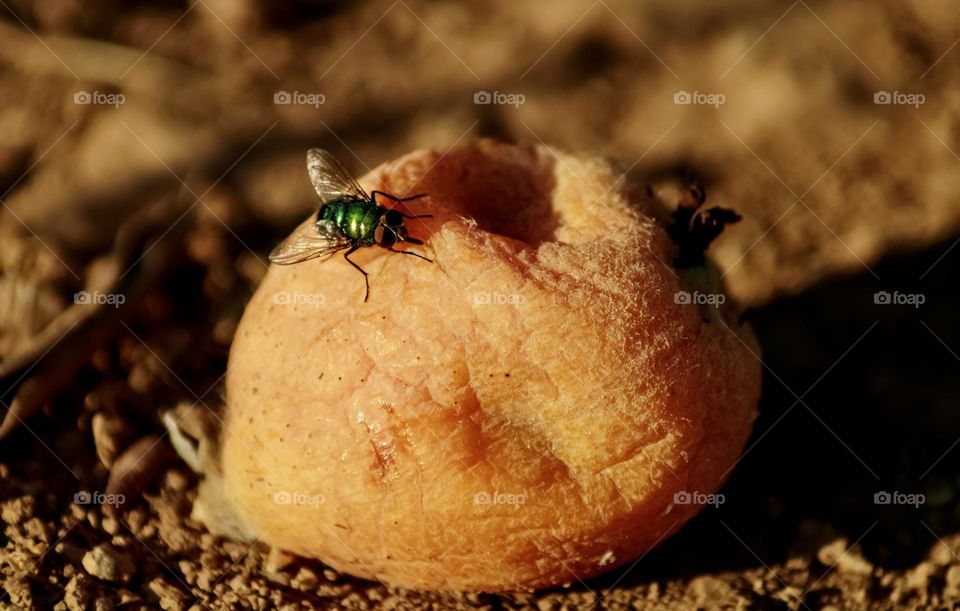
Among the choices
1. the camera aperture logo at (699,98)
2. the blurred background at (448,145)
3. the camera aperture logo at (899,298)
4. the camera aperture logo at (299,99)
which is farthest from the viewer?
the camera aperture logo at (299,99)

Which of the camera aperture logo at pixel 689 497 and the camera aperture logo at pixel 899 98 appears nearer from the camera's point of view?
the camera aperture logo at pixel 689 497

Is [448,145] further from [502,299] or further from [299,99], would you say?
[299,99]

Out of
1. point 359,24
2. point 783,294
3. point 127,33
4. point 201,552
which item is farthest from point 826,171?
point 127,33

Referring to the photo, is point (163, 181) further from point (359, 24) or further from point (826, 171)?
point (826, 171)

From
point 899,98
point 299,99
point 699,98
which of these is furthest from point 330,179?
point 899,98

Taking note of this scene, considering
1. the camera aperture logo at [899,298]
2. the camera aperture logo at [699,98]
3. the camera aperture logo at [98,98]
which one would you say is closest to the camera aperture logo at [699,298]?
the camera aperture logo at [899,298]

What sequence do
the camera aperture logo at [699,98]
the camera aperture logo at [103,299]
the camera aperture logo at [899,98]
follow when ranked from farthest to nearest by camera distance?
the camera aperture logo at [699,98] → the camera aperture logo at [899,98] → the camera aperture logo at [103,299]

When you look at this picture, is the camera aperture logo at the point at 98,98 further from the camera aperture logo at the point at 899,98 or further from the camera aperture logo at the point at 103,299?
the camera aperture logo at the point at 899,98
